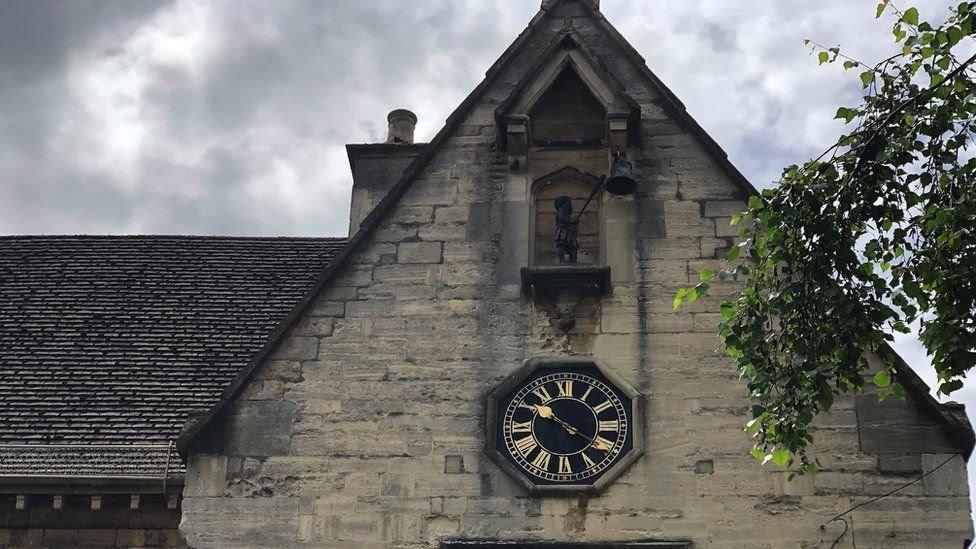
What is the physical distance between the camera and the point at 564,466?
12.3 meters

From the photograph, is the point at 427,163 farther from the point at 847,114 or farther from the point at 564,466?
the point at 847,114

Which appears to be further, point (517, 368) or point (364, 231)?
point (364, 231)

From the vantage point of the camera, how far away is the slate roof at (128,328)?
14461mm

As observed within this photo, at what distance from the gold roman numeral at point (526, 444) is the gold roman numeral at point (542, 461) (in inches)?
3.5

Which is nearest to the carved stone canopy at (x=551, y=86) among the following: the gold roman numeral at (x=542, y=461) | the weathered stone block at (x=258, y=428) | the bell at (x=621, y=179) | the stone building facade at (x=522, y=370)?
the stone building facade at (x=522, y=370)

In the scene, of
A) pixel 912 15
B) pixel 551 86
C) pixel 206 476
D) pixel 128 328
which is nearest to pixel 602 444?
pixel 206 476

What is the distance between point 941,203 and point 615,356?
393cm

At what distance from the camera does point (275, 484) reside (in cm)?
1236

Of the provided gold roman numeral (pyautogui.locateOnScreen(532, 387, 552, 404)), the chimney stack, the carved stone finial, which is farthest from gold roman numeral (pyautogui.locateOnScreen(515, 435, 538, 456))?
the chimney stack

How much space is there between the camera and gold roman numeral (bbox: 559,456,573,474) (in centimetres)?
1230

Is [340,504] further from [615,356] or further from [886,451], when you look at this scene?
[886,451]

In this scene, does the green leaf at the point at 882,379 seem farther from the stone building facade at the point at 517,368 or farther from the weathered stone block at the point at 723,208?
the weathered stone block at the point at 723,208

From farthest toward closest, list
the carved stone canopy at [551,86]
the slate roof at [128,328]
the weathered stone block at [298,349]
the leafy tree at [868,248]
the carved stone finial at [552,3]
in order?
1. the carved stone finial at [552,3]
2. the slate roof at [128,328]
3. the carved stone canopy at [551,86]
4. the weathered stone block at [298,349]
5. the leafy tree at [868,248]

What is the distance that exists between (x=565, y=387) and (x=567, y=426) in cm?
37
